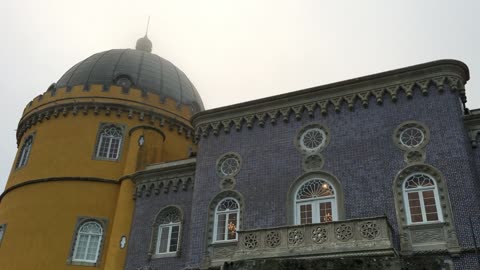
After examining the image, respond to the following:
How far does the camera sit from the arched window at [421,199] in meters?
17.7

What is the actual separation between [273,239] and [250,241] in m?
0.96

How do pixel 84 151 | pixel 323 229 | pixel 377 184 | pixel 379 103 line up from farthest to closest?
1. pixel 84 151
2. pixel 379 103
3. pixel 377 184
4. pixel 323 229

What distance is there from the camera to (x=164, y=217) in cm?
2406

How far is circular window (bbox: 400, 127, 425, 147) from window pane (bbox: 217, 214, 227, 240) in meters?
8.50

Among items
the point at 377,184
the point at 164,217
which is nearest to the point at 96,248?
the point at 164,217

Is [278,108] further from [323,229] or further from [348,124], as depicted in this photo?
[323,229]

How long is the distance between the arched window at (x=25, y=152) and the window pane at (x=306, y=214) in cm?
1794

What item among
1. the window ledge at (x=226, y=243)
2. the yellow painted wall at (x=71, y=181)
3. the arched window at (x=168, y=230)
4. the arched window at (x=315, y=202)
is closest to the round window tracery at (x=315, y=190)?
the arched window at (x=315, y=202)

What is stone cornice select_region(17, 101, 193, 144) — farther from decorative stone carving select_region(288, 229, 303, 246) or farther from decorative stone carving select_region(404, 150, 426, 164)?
decorative stone carving select_region(404, 150, 426, 164)

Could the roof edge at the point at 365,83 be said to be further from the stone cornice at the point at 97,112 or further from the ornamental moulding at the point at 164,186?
the stone cornice at the point at 97,112

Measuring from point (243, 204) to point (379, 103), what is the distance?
24.5 ft

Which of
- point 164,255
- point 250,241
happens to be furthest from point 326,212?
point 164,255

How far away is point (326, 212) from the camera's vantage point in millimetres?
19406

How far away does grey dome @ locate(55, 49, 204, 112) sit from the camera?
30844mm
